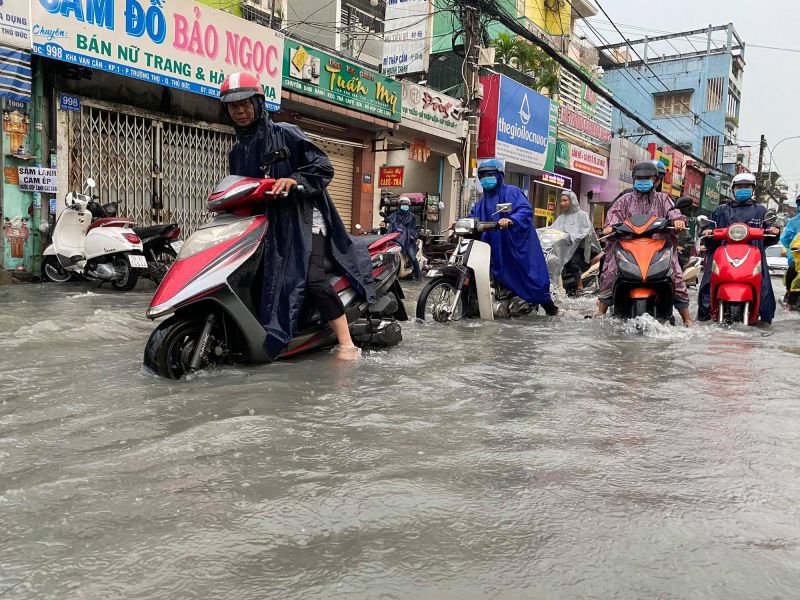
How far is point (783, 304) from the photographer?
26.8 feet

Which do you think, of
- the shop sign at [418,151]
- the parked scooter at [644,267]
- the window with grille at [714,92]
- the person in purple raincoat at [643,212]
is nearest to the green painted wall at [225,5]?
the shop sign at [418,151]

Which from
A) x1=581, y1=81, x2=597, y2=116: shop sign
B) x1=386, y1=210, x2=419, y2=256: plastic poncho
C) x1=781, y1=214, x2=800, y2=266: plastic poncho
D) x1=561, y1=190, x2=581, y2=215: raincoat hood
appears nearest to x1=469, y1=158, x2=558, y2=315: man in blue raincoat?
x1=561, y1=190, x2=581, y2=215: raincoat hood

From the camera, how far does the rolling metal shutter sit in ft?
42.4

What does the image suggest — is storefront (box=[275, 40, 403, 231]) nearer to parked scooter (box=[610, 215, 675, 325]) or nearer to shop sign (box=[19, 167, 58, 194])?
shop sign (box=[19, 167, 58, 194])

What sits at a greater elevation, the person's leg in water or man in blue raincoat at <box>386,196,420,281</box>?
man in blue raincoat at <box>386,196,420,281</box>

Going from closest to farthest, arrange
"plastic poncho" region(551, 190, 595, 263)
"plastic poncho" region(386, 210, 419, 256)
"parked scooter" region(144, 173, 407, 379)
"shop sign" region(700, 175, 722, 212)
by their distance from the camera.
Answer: "parked scooter" region(144, 173, 407, 379), "plastic poncho" region(551, 190, 595, 263), "plastic poncho" region(386, 210, 419, 256), "shop sign" region(700, 175, 722, 212)

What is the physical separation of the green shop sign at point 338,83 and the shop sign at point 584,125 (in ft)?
28.7

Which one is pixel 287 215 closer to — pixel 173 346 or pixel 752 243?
pixel 173 346

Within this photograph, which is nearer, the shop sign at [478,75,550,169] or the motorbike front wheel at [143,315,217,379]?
the motorbike front wheel at [143,315,217,379]

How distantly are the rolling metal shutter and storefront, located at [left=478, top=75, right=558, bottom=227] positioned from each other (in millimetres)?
4156

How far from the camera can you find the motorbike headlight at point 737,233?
20.5ft

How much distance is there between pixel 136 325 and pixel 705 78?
38600 mm

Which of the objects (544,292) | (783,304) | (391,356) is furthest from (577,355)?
(783,304)

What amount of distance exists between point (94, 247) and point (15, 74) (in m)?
2.08
